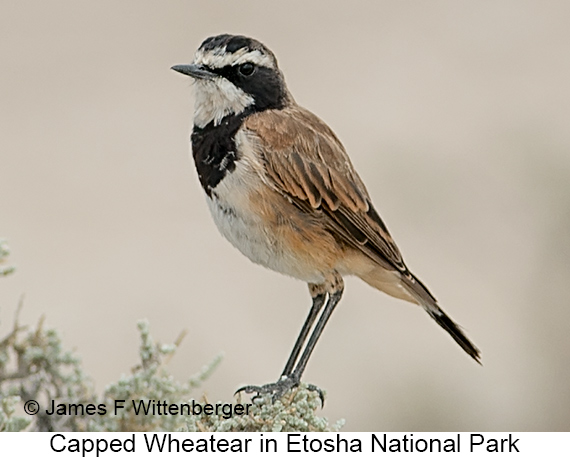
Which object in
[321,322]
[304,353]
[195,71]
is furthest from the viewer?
[321,322]

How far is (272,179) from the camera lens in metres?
4.00

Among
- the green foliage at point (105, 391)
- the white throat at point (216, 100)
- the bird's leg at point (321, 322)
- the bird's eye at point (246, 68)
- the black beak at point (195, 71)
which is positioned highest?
the bird's eye at point (246, 68)

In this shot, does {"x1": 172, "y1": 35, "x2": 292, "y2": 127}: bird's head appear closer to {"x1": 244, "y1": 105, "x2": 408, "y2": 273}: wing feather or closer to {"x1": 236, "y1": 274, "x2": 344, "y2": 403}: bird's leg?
{"x1": 244, "y1": 105, "x2": 408, "y2": 273}: wing feather

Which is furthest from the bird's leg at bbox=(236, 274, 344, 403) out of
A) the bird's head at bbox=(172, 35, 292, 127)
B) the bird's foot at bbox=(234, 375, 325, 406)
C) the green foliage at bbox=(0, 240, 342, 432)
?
the bird's head at bbox=(172, 35, 292, 127)

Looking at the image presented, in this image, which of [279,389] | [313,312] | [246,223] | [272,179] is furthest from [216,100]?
[279,389]

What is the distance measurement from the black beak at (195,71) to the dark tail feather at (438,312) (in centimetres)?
120

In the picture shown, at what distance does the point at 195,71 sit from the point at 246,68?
214mm

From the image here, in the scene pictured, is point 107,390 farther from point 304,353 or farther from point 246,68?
point 246,68

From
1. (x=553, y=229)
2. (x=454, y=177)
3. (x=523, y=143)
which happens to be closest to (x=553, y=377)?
(x=553, y=229)

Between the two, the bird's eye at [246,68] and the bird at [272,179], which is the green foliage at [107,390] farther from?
the bird's eye at [246,68]

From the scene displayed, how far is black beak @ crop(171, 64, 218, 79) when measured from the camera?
3.93 m

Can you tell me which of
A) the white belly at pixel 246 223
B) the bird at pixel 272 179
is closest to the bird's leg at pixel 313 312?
the bird at pixel 272 179

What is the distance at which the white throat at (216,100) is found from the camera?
3992mm

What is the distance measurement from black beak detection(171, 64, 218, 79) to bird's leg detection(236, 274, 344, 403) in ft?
3.33
